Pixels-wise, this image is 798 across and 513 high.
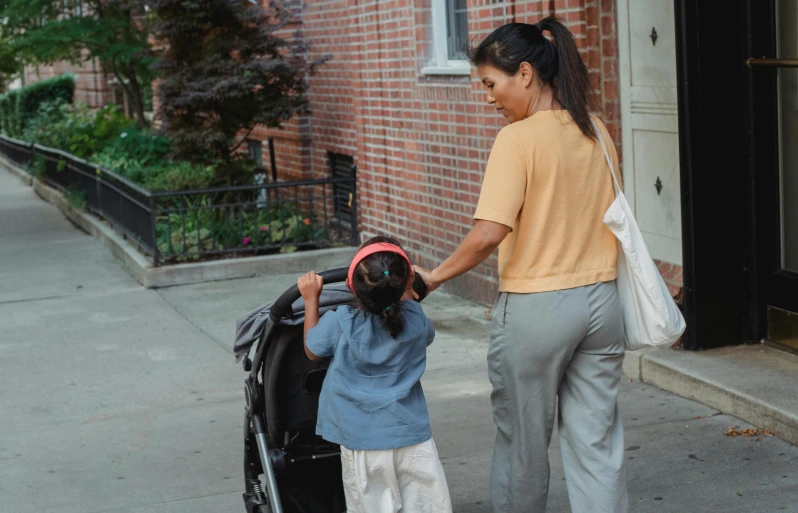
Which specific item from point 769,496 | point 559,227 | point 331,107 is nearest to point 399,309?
point 559,227

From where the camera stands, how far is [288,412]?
3.98 meters

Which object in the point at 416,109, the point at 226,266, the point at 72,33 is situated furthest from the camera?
the point at 72,33

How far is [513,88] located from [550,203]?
38 centimetres

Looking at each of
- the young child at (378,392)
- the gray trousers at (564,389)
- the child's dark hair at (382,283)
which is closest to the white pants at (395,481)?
the young child at (378,392)

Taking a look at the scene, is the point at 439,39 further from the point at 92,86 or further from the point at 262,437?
the point at 92,86

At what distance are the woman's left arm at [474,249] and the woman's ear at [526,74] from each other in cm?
46

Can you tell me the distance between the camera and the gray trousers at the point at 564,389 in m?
3.62

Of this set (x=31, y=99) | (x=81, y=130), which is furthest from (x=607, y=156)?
(x=31, y=99)

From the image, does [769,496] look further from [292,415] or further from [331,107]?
[331,107]

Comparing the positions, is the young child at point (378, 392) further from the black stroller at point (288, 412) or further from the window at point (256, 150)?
the window at point (256, 150)

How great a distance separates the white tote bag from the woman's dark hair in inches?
4.6

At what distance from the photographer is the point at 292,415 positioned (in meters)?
3.98

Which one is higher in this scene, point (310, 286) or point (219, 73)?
point (219, 73)

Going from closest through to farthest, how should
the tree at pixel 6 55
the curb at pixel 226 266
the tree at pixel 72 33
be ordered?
the curb at pixel 226 266 → the tree at pixel 72 33 → the tree at pixel 6 55
